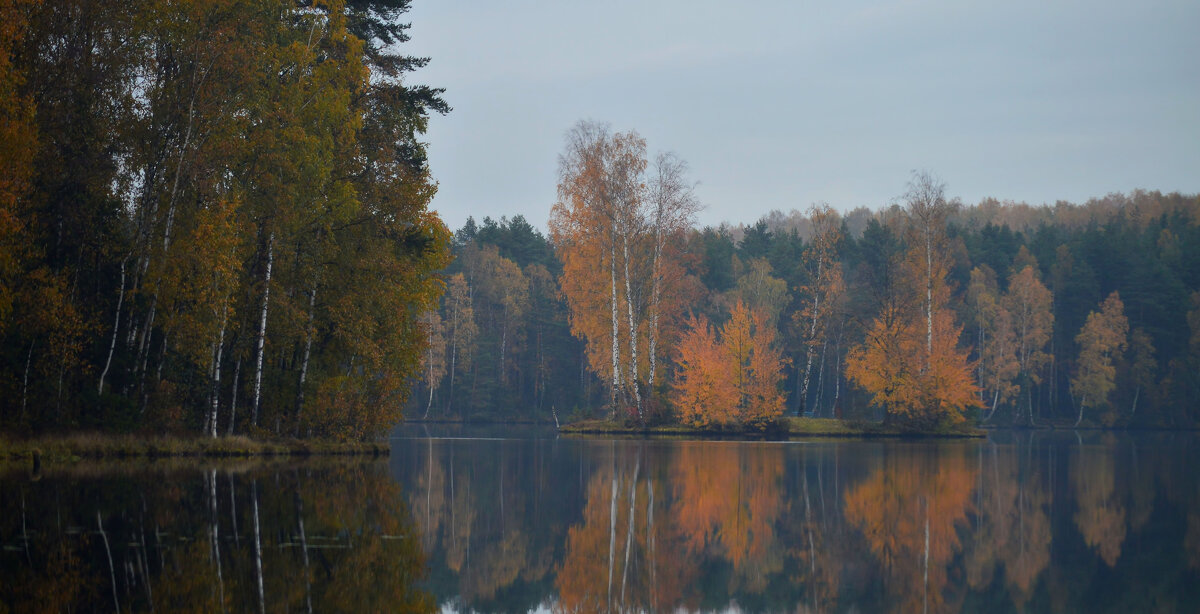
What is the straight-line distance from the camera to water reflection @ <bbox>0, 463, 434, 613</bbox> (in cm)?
825

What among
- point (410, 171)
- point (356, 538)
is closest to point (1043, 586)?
point (356, 538)

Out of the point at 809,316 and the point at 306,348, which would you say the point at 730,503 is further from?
the point at 809,316

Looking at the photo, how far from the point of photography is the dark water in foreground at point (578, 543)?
921 cm

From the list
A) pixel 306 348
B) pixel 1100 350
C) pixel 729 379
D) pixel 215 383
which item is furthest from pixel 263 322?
pixel 1100 350

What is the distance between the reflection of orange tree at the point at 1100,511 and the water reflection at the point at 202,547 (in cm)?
855

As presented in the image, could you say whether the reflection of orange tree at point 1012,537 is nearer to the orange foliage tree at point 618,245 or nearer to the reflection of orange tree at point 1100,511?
the reflection of orange tree at point 1100,511

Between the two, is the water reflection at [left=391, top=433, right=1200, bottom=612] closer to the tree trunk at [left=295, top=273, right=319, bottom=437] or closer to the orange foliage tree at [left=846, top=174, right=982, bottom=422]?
the tree trunk at [left=295, top=273, right=319, bottom=437]

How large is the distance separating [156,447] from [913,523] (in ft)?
59.7

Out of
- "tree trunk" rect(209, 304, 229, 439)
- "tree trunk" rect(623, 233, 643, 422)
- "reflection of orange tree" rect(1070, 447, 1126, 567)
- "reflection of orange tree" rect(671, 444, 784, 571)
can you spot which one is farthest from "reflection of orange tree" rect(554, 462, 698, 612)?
"tree trunk" rect(623, 233, 643, 422)

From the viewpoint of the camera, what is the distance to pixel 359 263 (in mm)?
29219

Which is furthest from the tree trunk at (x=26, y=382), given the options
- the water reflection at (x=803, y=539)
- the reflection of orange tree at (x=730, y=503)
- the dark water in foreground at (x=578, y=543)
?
the reflection of orange tree at (x=730, y=503)

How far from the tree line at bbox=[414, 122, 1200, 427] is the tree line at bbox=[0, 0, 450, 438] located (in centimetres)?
2188

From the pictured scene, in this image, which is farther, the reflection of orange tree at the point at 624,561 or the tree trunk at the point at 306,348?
the tree trunk at the point at 306,348

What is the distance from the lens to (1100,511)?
701 inches
